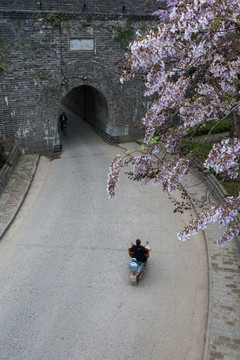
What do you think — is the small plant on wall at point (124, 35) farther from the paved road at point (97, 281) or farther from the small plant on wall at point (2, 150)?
the paved road at point (97, 281)

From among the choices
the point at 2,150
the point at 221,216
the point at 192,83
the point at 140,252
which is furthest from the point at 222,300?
the point at 2,150

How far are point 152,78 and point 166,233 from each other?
5.62 metres

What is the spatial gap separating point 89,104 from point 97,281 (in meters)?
14.3

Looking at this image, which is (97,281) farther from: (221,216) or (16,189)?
(16,189)

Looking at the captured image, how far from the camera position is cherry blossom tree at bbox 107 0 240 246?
208 inches

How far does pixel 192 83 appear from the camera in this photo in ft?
26.8

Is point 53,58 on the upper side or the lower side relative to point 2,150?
upper

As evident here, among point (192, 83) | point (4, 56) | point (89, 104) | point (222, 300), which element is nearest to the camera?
point (222, 300)

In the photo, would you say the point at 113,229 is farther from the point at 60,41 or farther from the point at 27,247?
the point at 60,41

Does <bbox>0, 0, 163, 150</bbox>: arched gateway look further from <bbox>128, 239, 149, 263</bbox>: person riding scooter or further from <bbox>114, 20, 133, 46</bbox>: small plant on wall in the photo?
<bbox>128, 239, 149, 263</bbox>: person riding scooter

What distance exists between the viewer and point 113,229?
35.1ft

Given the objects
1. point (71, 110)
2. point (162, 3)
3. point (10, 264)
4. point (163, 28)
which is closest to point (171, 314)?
point (10, 264)

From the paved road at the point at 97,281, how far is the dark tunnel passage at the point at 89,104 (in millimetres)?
6287

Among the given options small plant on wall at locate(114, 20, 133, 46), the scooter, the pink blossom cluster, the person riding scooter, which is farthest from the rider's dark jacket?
small plant on wall at locate(114, 20, 133, 46)
